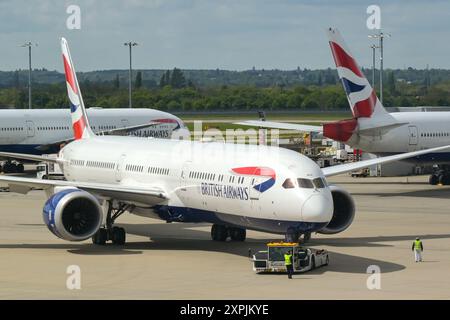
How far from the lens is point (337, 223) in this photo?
4322cm

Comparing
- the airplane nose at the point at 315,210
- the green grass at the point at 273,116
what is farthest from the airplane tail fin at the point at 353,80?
the green grass at the point at 273,116

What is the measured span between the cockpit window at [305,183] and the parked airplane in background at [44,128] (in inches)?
2010

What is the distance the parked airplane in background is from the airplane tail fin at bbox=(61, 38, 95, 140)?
31457 millimetres

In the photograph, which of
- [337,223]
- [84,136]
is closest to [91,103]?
[84,136]

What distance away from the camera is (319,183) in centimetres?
3800

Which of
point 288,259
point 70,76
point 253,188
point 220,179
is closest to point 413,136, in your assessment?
point 70,76

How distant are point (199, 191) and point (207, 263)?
318 centimetres

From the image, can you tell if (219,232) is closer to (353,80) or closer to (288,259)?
(288,259)

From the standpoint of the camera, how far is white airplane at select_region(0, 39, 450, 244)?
37.9 m

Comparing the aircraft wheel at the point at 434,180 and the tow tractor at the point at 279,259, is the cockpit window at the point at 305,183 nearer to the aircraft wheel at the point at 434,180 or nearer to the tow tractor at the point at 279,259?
the tow tractor at the point at 279,259

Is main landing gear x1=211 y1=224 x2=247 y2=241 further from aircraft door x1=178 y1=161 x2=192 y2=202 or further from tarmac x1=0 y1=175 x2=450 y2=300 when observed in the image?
aircraft door x1=178 y1=161 x2=192 y2=202

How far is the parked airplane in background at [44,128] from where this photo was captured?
281ft

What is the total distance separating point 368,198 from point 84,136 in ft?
65.2

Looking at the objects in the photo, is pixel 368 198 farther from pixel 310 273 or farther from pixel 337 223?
pixel 310 273
